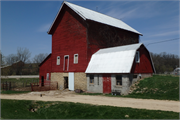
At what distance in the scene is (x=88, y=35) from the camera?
83.4 ft

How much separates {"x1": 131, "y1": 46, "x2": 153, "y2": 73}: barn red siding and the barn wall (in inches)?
285

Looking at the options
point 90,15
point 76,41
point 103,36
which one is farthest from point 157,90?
point 90,15

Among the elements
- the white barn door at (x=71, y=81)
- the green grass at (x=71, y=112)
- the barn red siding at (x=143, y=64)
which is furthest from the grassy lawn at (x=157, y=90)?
the white barn door at (x=71, y=81)

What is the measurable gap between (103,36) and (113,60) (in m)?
6.84

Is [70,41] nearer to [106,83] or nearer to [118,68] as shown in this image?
[106,83]

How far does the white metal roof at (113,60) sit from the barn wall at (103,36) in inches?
61.0

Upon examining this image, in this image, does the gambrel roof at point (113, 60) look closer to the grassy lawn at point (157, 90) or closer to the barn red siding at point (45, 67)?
the grassy lawn at point (157, 90)

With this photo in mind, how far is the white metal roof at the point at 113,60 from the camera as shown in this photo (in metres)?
20.3

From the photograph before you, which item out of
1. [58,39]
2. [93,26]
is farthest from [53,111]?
[58,39]

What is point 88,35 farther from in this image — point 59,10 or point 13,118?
point 13,118

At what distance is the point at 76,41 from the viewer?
88.1 feet

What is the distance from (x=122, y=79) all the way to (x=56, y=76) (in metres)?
14.9

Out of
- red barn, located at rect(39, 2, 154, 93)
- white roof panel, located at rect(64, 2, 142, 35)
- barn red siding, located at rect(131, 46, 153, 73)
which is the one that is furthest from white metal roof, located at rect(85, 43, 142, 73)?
white roof panel, located at rect(64, 2, 142, 35)

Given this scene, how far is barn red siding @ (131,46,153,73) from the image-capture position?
69.3ft
